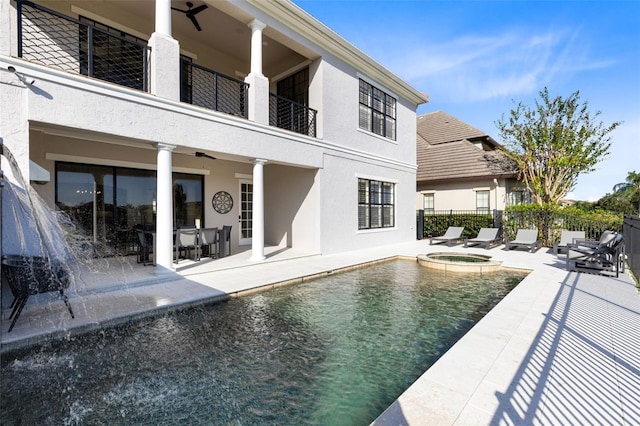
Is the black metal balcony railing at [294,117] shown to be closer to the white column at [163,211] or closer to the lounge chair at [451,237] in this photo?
the white column at [163,211]

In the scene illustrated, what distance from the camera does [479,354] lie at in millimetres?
3357

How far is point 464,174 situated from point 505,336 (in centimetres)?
1561

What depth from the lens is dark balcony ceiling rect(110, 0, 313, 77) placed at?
828 centimetres

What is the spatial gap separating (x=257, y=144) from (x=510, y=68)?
12.9 metres

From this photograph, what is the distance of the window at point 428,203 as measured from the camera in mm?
19391

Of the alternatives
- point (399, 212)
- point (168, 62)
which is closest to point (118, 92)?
point (168, 62)

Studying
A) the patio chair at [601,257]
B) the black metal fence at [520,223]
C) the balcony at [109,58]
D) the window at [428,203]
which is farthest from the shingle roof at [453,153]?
the balcony at [109,58]

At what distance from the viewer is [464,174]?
17.7 metres

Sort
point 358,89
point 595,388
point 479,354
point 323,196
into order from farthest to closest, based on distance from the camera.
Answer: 1. point 358,89
2. point 323,196
3. point 479,354
4. point 595,388

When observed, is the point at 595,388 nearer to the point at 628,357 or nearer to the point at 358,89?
the point at 628,357

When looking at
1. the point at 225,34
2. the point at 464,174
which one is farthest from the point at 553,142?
the point at 225,34

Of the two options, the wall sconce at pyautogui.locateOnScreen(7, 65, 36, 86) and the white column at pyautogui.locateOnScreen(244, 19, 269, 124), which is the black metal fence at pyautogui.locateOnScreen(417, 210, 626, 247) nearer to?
the white column at pyautogui.locateOnScreen(244, 19, 269, 124)

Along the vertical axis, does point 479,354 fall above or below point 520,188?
below

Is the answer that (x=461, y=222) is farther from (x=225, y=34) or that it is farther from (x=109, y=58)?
(x=109, y=58)
